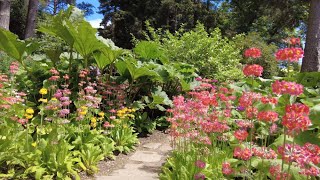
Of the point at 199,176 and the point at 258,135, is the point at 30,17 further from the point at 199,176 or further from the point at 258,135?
the point at 199,176

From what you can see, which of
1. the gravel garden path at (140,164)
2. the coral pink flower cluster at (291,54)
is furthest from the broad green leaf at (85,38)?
the coral pink flower cluster at (291,54)

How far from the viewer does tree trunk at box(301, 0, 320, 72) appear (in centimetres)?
746

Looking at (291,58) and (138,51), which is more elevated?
(138,51)

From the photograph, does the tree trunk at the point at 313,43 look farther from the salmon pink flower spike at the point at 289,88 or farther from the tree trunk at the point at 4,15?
the tree trunk at the point at 4,15

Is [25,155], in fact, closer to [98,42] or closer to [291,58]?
[98,42]

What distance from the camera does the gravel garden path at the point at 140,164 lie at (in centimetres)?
378

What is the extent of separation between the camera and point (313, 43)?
294 inches

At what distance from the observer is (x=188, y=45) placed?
9.22 metres

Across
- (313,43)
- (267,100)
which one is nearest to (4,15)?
(313,43)

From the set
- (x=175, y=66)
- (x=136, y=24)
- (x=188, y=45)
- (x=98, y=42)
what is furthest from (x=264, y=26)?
(x=98, y=42)

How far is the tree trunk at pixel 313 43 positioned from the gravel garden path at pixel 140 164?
4.09m

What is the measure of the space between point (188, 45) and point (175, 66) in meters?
2.74

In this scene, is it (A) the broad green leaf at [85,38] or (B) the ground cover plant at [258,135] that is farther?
(A) the broad green leaf at [85,38]

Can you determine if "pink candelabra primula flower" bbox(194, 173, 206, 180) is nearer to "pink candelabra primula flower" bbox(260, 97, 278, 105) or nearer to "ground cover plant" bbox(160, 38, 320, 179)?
"ground cover plant" bbox(160, 38, 320, 179)
